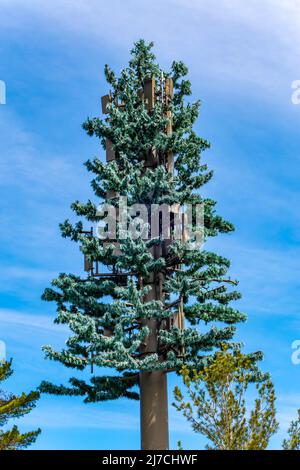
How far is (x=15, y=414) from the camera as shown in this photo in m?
25.0

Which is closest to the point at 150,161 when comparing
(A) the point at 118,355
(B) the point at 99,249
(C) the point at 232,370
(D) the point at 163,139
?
(D) the point at 163,139

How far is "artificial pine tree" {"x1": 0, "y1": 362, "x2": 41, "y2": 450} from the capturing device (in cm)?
2405

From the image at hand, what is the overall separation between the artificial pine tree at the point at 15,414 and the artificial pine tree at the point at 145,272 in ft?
4.46

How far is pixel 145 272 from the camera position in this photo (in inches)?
898

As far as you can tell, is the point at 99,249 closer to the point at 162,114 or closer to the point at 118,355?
the point at 118,355

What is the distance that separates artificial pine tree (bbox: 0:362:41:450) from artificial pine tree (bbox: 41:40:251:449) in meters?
1.36

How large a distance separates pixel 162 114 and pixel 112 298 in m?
6.44

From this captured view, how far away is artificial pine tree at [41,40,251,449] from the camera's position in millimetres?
22047

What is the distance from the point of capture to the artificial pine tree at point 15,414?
2405cm

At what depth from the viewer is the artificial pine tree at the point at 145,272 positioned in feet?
72.3

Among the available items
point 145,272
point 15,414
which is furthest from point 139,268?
point 15,414

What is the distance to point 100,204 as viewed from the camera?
24.3 m

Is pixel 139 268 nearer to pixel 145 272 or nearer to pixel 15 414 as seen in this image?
pixel 145 272

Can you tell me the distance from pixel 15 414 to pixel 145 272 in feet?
23.0
